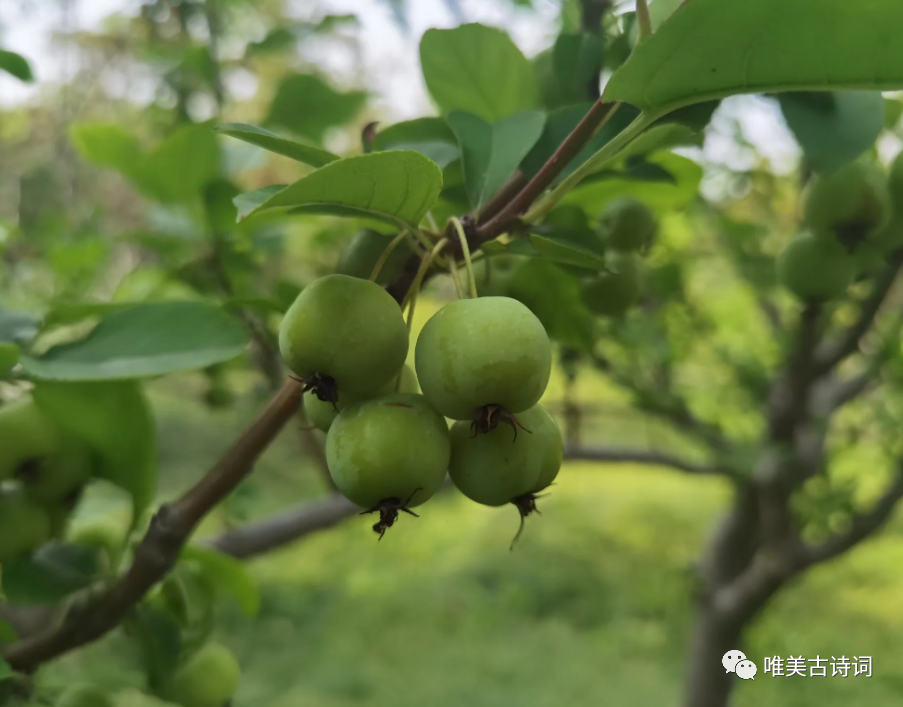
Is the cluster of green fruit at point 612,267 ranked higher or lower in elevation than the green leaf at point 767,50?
lower

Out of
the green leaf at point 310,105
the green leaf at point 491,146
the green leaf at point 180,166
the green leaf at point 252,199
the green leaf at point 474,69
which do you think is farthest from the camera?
the green leaf at point 310,105

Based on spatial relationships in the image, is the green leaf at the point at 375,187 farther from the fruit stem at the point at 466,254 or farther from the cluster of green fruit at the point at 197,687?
the cluster of green fruit at the point at 197,687

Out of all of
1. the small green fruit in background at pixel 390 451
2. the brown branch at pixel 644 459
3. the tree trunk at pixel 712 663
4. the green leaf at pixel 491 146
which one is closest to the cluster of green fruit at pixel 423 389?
the small green fruit in background at pixel 390 451

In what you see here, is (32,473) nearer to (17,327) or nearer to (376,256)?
(17,327)

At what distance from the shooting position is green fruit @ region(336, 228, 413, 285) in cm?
40

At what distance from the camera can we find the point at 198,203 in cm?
82

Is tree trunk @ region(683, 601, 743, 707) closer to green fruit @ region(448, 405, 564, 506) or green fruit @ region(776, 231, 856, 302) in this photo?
green fruit @ region(776, 231, 856, 302)

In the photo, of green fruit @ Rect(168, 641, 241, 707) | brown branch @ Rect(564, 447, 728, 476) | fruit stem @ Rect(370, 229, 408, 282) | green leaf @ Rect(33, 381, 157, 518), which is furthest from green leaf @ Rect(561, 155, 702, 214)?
brown branch @ Rect(564, 447, 728, 476)

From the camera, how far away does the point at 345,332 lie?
31 cm

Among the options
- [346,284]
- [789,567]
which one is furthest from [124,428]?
[789,567]

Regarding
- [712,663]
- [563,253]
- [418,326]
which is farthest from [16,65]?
[418,326]

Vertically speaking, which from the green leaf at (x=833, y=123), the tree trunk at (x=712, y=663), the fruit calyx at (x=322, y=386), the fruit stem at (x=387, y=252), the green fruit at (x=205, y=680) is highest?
the green leaf at (x=833, y=123)

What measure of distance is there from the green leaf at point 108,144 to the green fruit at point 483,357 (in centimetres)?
62

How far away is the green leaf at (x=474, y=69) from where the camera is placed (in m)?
0.49
